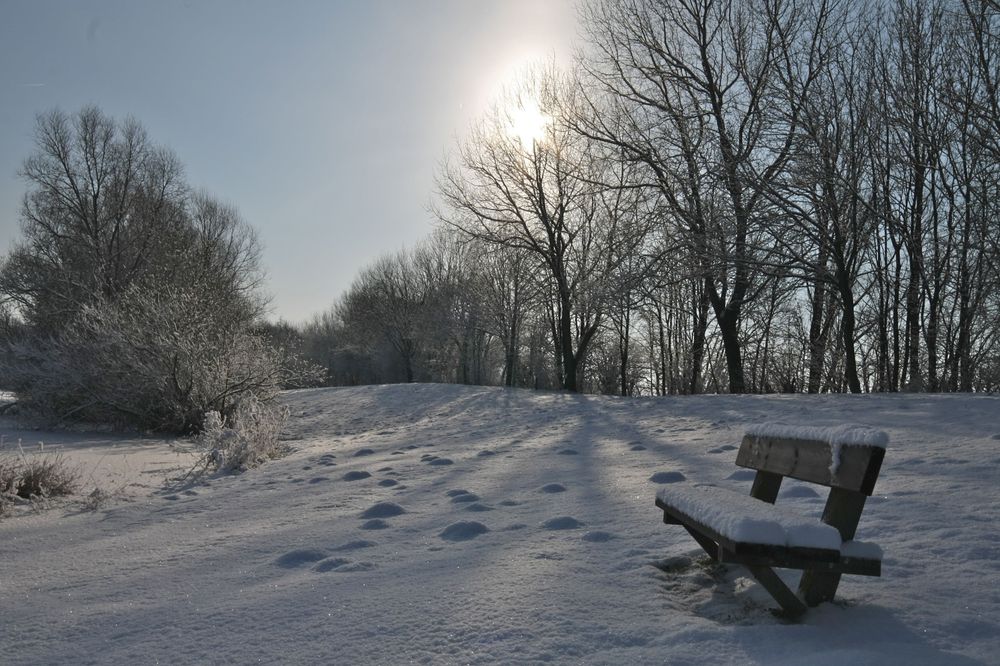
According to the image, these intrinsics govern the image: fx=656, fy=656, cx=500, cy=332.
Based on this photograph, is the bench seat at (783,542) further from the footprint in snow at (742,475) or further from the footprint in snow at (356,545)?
the footprint in snow at (742,475)

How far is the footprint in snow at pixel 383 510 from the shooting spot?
4.64 m

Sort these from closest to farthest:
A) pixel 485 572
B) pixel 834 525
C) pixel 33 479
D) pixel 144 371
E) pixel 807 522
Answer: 1. pixel 807 522
2. pixel 834 525
3. pixel 485 572
4. pixel 33 479
5. pixel 144 371

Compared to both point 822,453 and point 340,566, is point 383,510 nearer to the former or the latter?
point 340,566

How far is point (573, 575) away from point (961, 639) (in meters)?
1.46

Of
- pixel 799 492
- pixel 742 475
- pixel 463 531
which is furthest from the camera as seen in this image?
pixel 742 475

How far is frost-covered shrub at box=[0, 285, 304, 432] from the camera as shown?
1182cm

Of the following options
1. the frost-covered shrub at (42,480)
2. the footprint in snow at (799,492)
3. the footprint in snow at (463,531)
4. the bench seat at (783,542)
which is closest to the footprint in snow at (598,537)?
the footprint in snow at (463,531)

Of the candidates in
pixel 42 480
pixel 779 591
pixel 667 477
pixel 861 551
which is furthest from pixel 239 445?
pixel 861 551

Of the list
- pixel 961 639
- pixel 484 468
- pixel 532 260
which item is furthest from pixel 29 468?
pixel 532 260

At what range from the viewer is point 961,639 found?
89.0 inches

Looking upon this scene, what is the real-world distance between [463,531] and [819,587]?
206 cm

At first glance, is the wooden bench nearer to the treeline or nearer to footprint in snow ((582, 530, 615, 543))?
footprint in snow ((582, 530, 615, 543))

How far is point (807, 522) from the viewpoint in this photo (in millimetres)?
2354

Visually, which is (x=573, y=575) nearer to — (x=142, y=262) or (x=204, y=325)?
(x=204, y=325)
